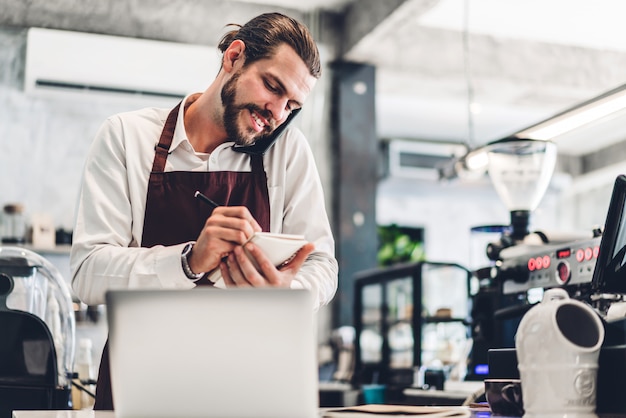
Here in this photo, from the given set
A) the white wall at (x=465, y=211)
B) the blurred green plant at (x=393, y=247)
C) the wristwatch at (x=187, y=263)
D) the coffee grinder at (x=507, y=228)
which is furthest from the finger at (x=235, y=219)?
the white wall at (x=465, y=211)

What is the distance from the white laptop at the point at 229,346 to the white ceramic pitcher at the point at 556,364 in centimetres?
38

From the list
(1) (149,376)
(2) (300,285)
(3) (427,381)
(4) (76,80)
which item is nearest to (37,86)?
(4) (76,80)

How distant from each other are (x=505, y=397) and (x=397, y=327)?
3.19m

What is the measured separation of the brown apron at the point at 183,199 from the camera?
1.81 m

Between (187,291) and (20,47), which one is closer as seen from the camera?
(187,291)

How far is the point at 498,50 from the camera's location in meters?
5.96

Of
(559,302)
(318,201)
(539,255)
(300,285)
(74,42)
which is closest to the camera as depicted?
(559,302)

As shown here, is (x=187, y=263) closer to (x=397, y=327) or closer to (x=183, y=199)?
(x=183, y=199)

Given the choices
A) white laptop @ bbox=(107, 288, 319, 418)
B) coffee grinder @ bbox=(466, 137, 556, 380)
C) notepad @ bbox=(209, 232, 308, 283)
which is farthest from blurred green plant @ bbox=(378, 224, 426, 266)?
white laptop @ bbox=(107, 288, 319, 418)

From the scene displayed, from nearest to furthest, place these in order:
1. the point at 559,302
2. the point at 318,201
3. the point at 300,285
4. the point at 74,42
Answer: the point at 559,302 → the point at 300,285 → the point at 318,201 → the point at 74,42

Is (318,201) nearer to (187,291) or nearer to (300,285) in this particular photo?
(300,285)

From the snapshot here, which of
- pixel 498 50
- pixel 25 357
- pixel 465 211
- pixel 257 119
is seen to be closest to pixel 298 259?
pixel 257 119

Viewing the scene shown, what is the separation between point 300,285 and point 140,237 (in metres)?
0.42

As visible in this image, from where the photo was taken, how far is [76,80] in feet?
17.2
